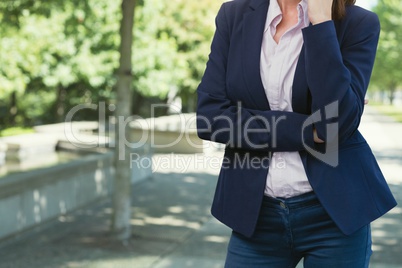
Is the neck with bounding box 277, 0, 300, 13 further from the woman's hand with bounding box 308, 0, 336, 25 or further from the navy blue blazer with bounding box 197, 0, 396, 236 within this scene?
the woman's hand with bounding box 308, 0, 336, 25

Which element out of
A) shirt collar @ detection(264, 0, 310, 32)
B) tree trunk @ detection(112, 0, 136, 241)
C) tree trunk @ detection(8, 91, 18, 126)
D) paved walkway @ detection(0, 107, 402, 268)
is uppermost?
shirt collar @ detection(264, 0, 310, 32)

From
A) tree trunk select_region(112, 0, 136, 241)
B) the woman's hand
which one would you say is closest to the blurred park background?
tree trunk select_region(112, 0, 136, 241)

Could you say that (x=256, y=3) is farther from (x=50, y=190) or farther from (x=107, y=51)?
(x=107, y=51)

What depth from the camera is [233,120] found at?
238 cm

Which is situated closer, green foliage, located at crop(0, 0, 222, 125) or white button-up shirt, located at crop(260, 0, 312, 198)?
white button-up shirt, located at crop(260, 0, 312, 198)

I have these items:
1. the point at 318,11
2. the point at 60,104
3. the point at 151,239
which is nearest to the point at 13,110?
the point at 60,104

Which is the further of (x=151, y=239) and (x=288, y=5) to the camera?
(x=151, y=239)

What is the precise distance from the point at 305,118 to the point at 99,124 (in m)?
17.6

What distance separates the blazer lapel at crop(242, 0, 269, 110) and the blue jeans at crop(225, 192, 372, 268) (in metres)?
0.35

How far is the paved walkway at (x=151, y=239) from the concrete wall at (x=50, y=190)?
17cm

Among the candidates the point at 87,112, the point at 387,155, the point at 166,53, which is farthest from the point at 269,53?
the point at 87,112

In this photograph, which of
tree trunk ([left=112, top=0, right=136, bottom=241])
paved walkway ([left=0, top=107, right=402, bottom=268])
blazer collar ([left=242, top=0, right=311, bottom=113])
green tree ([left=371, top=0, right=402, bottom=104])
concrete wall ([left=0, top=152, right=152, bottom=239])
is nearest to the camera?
blazer collar ([left=242, top=0, right=311, bottom=113])

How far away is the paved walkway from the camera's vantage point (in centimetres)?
674

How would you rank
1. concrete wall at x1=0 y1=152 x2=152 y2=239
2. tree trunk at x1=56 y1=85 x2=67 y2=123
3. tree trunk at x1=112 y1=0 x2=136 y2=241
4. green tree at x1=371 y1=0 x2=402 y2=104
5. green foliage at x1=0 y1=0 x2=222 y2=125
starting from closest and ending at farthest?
concrete wall at x1=0 y1=152 x2=152 y2=239
tree trunk at x1=112 y1=0 x2=136 y2=241
green foliage at x1=0 y1=0 x2=222 y2=125
tree trunk at x1=56 y1=85 x2=67 y2=123
green tree at x1=371 y1=0 x2=402 y2=104
